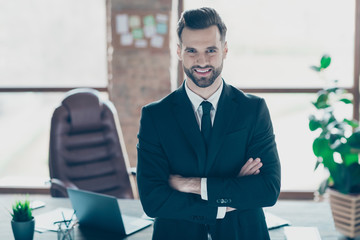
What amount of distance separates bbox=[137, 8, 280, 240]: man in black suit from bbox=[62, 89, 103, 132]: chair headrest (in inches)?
53.1

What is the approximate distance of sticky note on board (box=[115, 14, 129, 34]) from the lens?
3.84 metres

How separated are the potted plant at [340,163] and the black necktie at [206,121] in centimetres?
185

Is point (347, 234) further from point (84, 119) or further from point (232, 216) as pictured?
point (84, 119)

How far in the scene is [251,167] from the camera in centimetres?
178

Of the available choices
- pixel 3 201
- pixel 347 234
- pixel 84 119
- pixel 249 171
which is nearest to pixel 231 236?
pixel 249 171

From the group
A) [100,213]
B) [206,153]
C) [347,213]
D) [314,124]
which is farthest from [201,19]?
[347,213]

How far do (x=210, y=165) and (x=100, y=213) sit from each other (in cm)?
59

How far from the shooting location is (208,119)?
175cm

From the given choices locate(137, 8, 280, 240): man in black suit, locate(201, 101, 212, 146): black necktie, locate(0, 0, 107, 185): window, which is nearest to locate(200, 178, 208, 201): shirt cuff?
locate(137, 8, 280, 240): man in black suit

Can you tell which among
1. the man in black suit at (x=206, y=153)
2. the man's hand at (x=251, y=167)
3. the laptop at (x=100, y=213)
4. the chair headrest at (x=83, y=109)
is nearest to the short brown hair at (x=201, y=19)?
the man in black suit at (x=206, y=153)

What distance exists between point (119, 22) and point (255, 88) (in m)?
1.40

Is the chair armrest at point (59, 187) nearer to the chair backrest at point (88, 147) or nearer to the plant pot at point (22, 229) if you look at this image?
the chair backrest at point (88, 147)

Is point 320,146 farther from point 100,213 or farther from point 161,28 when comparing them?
point 100,213

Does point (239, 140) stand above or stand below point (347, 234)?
above
